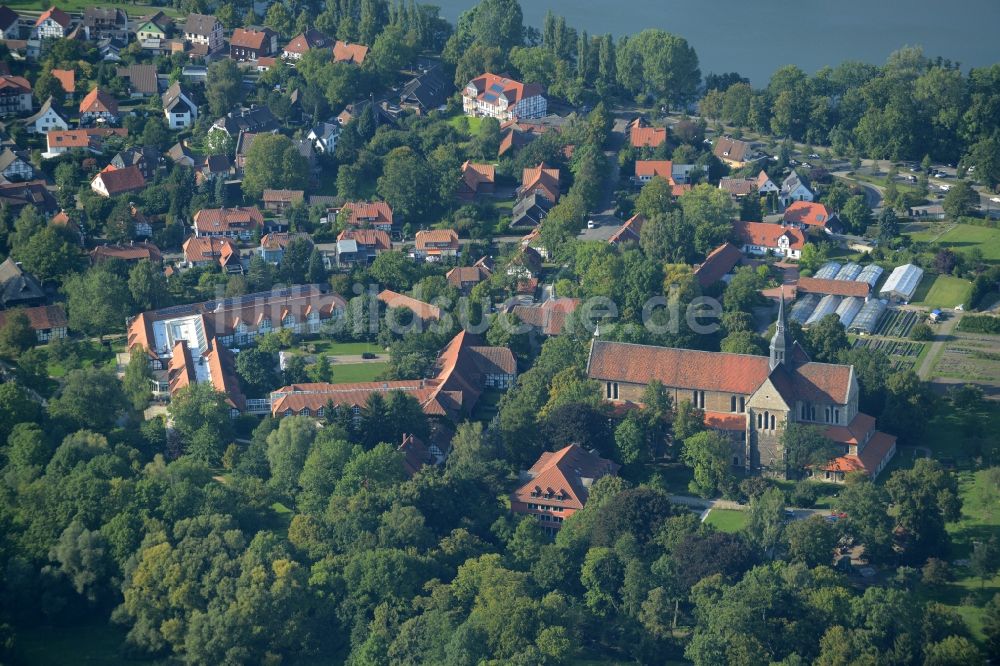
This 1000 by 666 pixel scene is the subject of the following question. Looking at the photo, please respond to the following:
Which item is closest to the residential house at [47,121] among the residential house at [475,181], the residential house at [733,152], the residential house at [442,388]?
the residential house at [475,181]

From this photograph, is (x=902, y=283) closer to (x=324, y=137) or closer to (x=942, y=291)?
(x=942, y=291)

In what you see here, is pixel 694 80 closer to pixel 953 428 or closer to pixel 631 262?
pixel 631 262

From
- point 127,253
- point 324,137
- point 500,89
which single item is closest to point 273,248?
point 127,253

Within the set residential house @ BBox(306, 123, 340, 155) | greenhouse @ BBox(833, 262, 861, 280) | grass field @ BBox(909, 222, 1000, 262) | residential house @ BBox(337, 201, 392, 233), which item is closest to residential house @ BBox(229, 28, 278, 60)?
residential house @ BBox(306, 123, 340, 155)

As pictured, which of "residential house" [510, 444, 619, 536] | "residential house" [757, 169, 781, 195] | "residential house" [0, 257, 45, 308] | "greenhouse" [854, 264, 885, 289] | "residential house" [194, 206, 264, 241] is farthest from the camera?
"residential house" [757, 169, 781, 195]

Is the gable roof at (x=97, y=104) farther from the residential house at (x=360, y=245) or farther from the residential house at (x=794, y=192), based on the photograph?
the residential house at (x=794, y=192)

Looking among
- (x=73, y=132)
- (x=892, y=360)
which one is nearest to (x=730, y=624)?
(x=892, y=360)

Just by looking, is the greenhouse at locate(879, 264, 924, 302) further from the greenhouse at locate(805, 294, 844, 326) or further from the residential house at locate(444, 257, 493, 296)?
the residential house at locate(444, 257, 493, 296)
